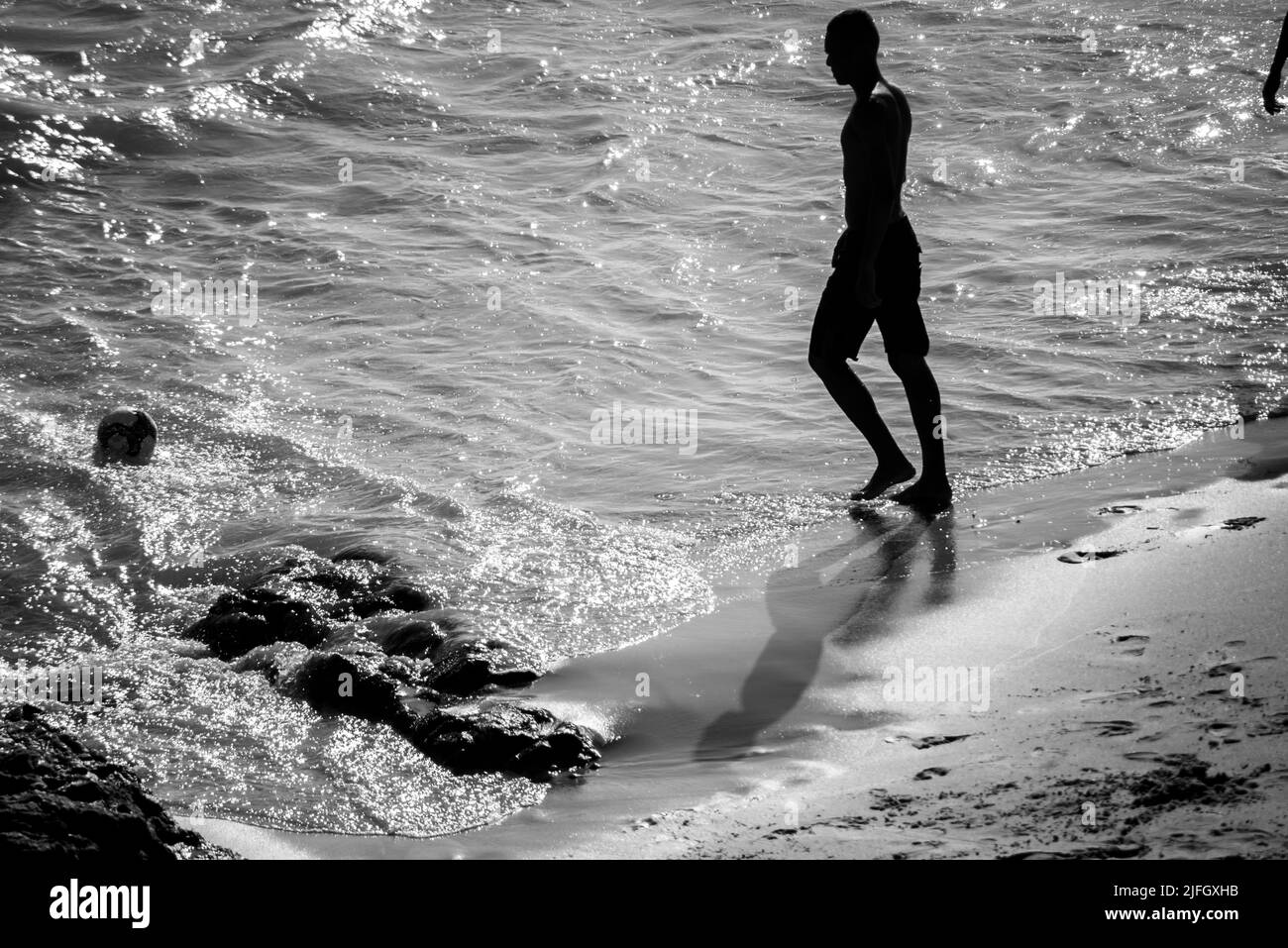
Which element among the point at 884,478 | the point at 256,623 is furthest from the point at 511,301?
the point at 256,623

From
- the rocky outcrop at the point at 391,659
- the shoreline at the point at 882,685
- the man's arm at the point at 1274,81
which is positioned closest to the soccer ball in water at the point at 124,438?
the rocky outcrop at the point at 391,659

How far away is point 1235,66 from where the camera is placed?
46.0ft

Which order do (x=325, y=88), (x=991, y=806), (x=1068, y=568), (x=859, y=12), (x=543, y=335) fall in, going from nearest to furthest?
(x=991, y=806) < (x=1068, y=568) < (x=859, y=12) < (x=543, y=335) < (x=325, y=88)

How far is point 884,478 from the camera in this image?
6004 millimetres

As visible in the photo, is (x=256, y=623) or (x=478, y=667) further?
(x=256, y=623)

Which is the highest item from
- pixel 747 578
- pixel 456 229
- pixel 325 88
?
pixel 325 88

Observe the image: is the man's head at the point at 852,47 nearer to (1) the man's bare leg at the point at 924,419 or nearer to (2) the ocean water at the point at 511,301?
(1) the man's bare leg at the point at 924,419

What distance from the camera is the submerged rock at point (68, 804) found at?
2.91 metres

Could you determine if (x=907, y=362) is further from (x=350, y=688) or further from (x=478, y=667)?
(x=350, y=688)

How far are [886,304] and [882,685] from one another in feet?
6.68

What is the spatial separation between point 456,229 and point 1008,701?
24.1ft
